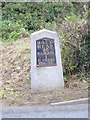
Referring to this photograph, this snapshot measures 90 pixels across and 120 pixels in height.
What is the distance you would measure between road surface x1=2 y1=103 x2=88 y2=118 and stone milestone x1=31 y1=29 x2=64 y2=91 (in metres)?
1.26

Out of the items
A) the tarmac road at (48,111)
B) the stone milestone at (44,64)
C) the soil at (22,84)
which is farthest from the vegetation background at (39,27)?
the tarmac road at (48,111)

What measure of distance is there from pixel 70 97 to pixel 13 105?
3.86 ft

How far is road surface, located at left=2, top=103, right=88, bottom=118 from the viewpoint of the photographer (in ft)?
21.7

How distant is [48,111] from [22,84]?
86.0 inches

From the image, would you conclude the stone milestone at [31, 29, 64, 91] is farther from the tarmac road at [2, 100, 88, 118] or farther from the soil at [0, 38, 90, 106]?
the tarmac road at [2, 100, 88, 118]

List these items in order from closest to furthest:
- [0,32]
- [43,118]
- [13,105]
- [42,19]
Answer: [43,118] < [13,105] < [0,32] < [42,19]

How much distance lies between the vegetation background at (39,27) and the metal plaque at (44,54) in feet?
2.40

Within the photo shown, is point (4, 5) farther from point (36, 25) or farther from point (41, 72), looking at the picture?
point (41, 72)

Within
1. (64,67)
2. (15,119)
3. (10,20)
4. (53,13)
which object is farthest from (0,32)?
(15,119)

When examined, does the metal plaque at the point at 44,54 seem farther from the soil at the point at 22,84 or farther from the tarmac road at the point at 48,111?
the tarmac road at the point at 48,111

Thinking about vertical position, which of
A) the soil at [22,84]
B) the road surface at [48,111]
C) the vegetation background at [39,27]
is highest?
the vegetation background at [39,27]

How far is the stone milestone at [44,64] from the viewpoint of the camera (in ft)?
28.1

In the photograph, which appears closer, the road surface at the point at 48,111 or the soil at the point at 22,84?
the road surface at the point at 48,111

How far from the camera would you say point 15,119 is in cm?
650
